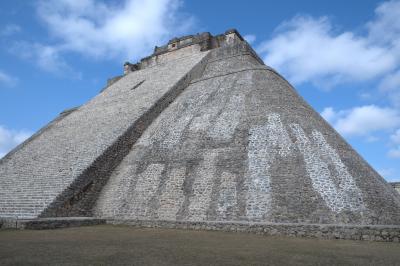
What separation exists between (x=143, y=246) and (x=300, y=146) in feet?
21.7

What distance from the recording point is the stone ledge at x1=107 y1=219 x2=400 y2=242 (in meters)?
8.27

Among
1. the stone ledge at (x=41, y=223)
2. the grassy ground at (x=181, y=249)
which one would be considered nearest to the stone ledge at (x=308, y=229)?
the grassy ground at (x=181, y=249)

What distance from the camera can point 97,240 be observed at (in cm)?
Result: 782

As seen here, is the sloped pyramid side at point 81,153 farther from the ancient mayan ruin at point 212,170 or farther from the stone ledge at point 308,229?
the stone ledge at point 308,229

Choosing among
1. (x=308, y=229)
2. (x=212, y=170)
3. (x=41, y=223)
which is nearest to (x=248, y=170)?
(x=212, y=170)

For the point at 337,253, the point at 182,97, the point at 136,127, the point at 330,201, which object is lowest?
the point at 337,253

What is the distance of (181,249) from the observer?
671 cm

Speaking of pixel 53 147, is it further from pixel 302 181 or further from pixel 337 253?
pixel 337 253

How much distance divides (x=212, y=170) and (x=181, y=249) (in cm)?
498

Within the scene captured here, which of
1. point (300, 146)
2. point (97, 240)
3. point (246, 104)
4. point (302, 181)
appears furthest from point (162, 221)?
point (246, 104)

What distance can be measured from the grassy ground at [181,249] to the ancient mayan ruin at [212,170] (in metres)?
1.17

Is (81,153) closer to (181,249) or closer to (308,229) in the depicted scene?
(181,249)

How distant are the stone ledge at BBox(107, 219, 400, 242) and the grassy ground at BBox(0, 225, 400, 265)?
38 cm

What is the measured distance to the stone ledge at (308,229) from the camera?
8.27 metres
